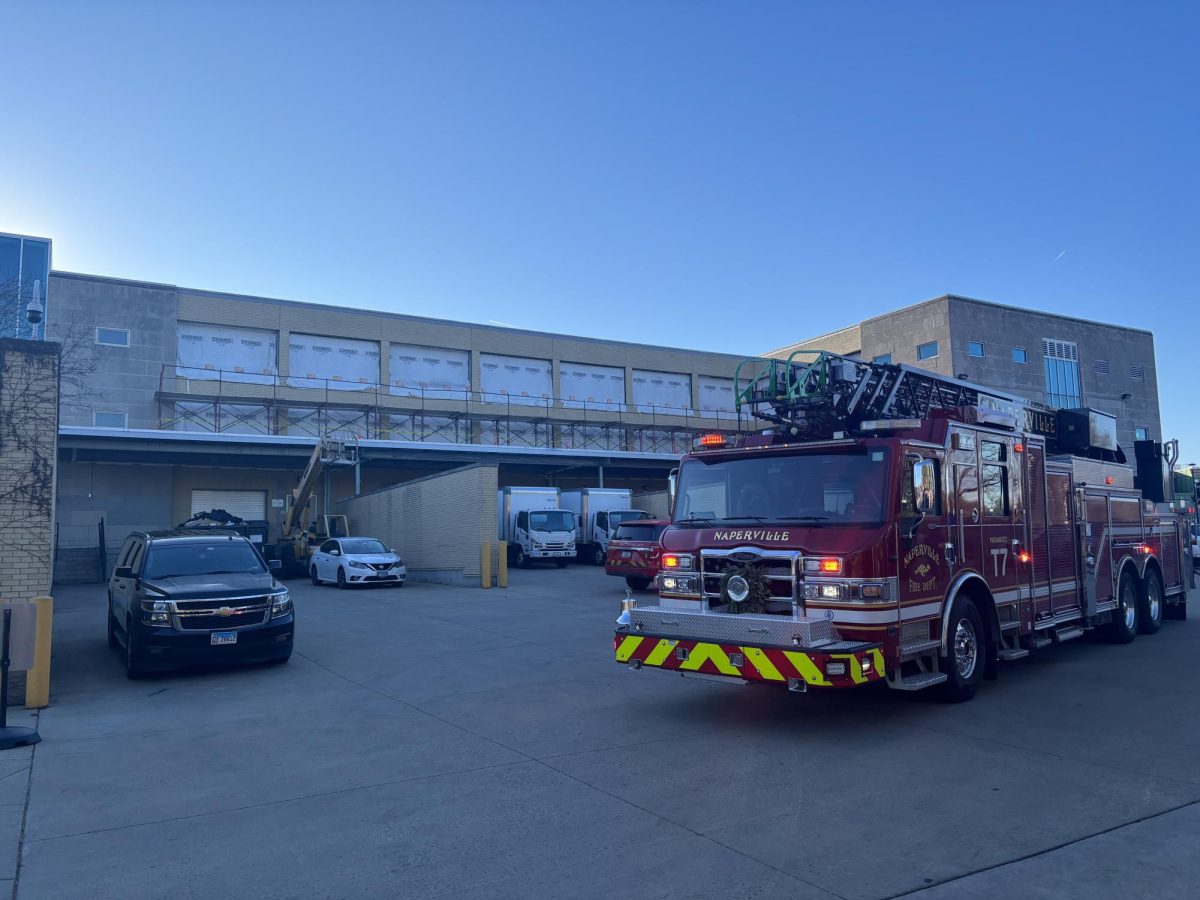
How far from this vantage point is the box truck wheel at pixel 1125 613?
39.2ft

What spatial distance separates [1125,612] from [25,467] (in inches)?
554

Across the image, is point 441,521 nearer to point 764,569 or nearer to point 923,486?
point 764,569

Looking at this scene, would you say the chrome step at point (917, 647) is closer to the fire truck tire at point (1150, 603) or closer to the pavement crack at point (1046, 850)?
the pavement crack at point (1046, 850)

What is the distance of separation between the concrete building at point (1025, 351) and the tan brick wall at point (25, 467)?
35.1 m

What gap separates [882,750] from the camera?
22.8 ft

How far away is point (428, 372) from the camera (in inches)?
1700

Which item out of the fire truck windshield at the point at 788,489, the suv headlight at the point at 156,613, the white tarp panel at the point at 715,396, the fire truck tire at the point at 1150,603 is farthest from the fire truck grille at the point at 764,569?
the white tarp panel at the point at 715,396

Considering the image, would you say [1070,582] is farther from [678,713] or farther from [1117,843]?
[1117,843]

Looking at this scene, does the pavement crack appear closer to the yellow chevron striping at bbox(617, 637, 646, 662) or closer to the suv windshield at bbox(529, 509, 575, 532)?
the yellow chevron striping at bbox(617, 637, 646, 662)

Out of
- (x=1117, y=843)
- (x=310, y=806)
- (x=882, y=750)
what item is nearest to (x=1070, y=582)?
(x=882, y=750)

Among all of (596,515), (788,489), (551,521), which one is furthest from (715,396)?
(788,489)

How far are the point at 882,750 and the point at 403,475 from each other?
3553cm

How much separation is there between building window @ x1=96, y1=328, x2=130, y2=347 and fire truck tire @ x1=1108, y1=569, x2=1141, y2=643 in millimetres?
36922

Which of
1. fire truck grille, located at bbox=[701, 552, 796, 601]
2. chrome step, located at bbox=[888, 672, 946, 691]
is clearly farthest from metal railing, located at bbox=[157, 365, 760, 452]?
fire truck grille, located at bbox=[701, 552, 796, 601]
